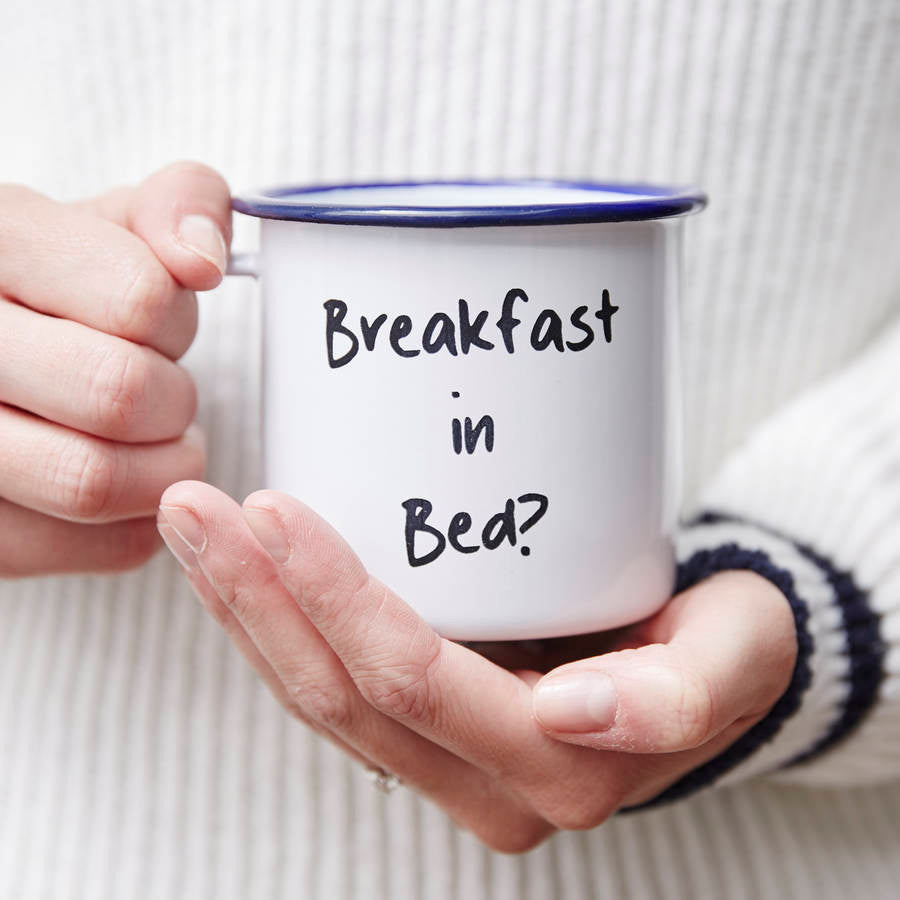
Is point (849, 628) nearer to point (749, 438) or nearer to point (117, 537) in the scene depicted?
point (749, 438)

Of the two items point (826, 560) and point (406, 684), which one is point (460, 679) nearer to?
point (406, 684)

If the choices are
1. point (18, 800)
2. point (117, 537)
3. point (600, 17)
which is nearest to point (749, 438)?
point (600, 17)

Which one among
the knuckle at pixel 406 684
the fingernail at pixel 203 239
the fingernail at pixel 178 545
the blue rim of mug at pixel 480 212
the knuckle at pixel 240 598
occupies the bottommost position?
the knuckle at pixel 406 684

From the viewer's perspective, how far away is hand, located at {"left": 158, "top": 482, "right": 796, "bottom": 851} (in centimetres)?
52

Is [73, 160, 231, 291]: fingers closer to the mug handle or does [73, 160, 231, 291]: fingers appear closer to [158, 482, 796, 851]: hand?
the mug handle

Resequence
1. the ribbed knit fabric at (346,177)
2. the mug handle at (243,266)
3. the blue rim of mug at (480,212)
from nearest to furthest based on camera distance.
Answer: the blue rim of mug at (480,212) < the mug handle at (243,266) < the ribbed knit fabric at (346,177)

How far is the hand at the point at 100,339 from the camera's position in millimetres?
558

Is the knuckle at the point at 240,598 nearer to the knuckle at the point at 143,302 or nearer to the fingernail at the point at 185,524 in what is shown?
the fingernail at the point at 185,524

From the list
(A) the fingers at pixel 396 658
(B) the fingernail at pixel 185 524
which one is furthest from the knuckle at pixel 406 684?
(B) the fingernail at pixel 185 524

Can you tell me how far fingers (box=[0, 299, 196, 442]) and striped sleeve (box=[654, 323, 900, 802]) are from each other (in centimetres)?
36

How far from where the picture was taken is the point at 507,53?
0.80 metres

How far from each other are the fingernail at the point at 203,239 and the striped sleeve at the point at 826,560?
13.9 inches

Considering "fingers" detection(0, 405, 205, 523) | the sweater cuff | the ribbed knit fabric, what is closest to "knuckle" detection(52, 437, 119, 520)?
"fingers" detection(0, 405, 205, 523)

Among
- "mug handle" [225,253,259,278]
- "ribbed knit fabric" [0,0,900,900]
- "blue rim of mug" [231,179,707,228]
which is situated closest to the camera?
"blue rim of mug" [231,179,707,228]
